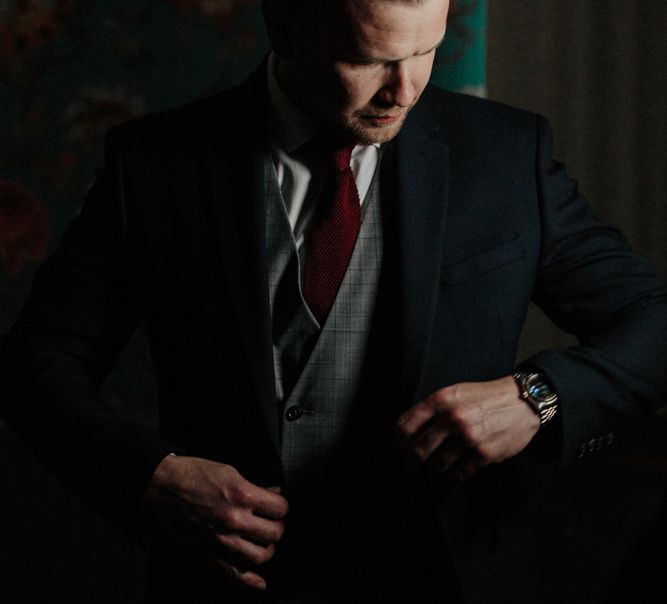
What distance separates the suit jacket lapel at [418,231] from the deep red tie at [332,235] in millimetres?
63

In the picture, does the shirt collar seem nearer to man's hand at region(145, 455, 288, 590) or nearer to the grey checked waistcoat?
the grey checked waistcoat

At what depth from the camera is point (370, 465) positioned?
1.29 meters

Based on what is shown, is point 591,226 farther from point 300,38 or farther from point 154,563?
point 154,563

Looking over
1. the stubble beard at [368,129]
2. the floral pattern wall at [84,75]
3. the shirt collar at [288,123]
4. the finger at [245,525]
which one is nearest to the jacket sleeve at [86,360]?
A: the finger at [245,525]

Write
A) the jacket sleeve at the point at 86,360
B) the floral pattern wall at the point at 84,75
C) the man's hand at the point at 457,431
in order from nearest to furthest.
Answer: the man's hand at the point at 457,431 < the jacket sleeve at the point at 86,360 < the floral pattern wall at the point at 84,75

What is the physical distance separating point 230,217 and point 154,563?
0.49 metres

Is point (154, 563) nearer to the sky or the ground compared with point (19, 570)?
nearer to the sky

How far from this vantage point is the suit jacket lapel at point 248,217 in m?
1.24

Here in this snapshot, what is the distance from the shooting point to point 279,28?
50.0 inches

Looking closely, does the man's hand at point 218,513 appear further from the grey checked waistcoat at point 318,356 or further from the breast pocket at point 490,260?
the breast pocket at point 490,260

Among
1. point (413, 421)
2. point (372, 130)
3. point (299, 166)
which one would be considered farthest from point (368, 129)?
point (413, 421)

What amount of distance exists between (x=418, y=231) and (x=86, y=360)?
0.47 metres

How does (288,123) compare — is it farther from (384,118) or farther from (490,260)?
(490,260)

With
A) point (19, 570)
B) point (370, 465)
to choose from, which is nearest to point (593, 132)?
point (370, 465)
